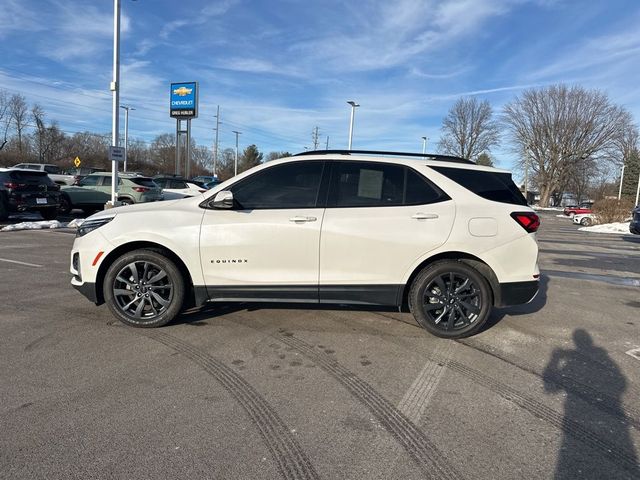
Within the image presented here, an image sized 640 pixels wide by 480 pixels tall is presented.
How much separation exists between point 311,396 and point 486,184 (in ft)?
9.13

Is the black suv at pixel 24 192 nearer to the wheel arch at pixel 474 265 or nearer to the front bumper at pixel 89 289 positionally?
the front bumper at pixel 89 289

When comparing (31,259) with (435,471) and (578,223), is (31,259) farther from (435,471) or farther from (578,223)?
(578,223)

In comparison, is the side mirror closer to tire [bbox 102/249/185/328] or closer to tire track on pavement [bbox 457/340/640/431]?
tire [bbox 102/249/185/328]

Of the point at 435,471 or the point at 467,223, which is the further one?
the point at 467,223

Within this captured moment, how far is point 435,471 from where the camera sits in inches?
97.4

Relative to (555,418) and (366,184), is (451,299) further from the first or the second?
(555,418)

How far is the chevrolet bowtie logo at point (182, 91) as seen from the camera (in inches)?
1448

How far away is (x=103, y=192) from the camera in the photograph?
1664cm

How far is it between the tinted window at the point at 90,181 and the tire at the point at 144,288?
14077 mm

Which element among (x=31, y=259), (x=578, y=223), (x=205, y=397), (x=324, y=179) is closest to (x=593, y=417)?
(x=205, y=397)

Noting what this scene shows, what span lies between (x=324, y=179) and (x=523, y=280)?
224 cm

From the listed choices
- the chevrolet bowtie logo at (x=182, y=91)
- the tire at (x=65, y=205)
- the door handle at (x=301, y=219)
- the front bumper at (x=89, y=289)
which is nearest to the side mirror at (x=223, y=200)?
the door handle at (x=301, y=219)

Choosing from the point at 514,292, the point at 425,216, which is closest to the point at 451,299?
the point at 514,292

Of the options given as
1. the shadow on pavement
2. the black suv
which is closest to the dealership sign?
the black suv
